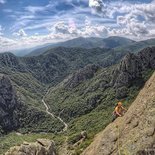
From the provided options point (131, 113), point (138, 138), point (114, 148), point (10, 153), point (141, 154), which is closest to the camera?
point (141, 154)

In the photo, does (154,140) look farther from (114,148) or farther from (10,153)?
(10,153)

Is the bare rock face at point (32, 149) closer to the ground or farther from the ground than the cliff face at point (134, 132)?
closer to the ground

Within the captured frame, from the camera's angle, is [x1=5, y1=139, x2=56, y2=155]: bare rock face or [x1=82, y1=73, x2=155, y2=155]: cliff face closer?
[x1=82, y1=73, x2=155, y2=155]: cliff face

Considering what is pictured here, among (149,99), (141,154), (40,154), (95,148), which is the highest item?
(149,99)

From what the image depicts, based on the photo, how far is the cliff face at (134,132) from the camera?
32312 millimetres

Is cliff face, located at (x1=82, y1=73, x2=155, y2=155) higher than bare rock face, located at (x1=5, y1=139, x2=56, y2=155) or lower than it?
higher

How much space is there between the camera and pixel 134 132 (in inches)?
1358

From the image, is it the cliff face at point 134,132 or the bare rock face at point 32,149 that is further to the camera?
the bare rock face at point 32,149

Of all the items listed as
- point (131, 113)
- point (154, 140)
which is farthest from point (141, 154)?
point (131, 113)

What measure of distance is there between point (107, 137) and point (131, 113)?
4.16m

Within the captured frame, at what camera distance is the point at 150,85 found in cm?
3994

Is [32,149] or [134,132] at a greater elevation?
[134,132]

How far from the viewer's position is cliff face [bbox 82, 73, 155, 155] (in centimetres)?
3231

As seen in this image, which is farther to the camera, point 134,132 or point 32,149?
point 32,149
